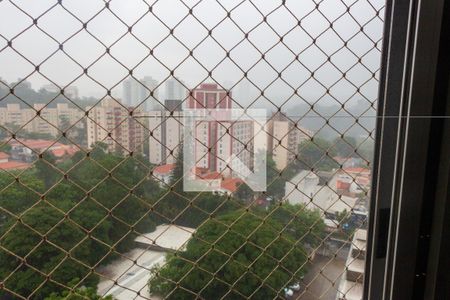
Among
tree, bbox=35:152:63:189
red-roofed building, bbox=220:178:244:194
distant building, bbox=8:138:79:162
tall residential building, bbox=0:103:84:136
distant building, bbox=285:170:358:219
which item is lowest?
distant building, bbox=285:170:358:219

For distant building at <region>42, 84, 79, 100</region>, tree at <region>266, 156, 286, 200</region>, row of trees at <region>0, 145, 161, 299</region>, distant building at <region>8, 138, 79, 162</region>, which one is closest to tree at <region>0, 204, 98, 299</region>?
row of trees at <region>0, 145, 161, 299</region>

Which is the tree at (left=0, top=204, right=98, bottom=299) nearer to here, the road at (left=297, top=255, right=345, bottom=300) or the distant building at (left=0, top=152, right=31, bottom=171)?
the distant building at (left=0, top=152, right=31, bottom=171)

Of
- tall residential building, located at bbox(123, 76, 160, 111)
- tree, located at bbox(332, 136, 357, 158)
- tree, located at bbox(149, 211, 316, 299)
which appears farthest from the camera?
tree, located at bbox(332, 136, 357, 158)

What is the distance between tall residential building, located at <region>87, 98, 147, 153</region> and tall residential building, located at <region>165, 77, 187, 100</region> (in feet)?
0.24

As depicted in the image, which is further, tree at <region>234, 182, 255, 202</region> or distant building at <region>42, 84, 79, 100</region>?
tree at <region>234, 182, 255, 202</region>

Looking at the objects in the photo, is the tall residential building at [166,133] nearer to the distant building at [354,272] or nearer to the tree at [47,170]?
the tree at [47,170]

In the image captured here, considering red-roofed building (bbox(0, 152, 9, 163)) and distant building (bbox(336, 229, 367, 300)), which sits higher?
red-roofed building (bbox(0, 152, 9, 163))

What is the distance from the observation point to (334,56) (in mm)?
1048

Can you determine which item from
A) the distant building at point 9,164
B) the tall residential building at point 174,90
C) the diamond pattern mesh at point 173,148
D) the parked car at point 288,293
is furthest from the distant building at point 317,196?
the distant building at point 9,164

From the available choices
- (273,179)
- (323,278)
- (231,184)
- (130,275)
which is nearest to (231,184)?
(231,184)

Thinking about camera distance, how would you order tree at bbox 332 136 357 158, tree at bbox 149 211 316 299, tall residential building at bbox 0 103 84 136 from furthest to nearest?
tree at bbox 332 136 357 158, tree at bbox 149 211 316 299, tall residential building at bbox 0 103 84 136

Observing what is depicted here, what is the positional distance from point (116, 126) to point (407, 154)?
63cm

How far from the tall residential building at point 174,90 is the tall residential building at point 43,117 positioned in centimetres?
19

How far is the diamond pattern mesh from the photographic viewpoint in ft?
2.52
